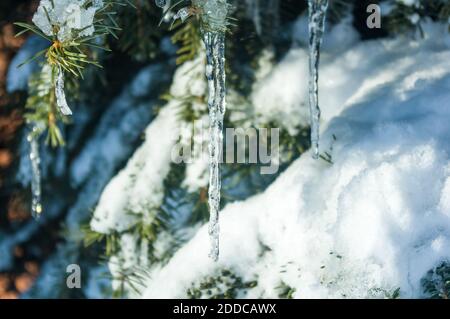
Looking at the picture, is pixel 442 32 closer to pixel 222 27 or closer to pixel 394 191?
pixel 394 191

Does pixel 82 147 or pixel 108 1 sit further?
pixel 82 147

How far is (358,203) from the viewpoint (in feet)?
3.37

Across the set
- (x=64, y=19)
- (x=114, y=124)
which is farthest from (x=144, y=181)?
(x=64, y=19)

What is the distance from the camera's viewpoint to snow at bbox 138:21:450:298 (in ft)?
3.21

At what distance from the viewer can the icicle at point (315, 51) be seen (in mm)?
1050

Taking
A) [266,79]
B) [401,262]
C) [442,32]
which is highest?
[442,32]

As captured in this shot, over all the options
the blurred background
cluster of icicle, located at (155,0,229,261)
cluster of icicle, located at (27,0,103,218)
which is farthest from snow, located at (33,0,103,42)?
the blurred background

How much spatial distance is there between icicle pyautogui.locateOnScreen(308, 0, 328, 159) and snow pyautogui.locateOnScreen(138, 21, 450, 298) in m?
0.09

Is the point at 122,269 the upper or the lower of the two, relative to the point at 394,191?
lower

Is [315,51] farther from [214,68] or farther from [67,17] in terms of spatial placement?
[67,17]

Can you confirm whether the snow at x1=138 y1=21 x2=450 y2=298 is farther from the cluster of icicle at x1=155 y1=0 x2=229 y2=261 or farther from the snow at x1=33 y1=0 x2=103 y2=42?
the snow at x1=33 y1=0 x2=103 y2=42

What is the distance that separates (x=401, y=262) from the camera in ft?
3.14
